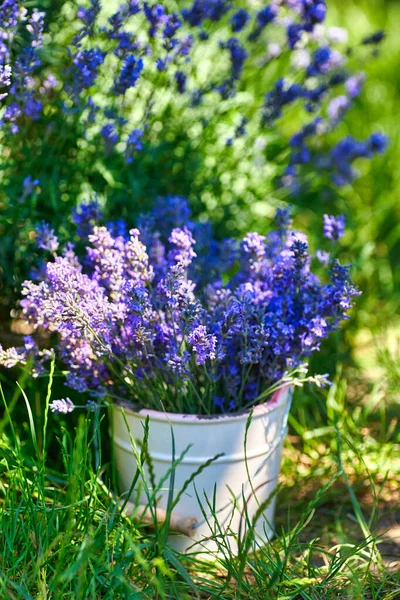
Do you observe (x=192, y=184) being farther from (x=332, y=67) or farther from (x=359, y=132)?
(x=359, y=132)

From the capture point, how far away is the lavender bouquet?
166 cm

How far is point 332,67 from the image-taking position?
2988mm

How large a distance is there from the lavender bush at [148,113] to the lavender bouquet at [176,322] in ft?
1.00

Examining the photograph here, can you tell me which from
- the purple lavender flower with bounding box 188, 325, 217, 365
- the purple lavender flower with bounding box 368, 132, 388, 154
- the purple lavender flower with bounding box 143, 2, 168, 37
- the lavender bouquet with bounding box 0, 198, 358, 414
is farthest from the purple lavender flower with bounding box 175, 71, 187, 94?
the purple lavender flower with bounding box 188, 325, 217, 365

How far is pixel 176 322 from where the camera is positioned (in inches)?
70.3

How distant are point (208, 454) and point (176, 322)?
1.14ft

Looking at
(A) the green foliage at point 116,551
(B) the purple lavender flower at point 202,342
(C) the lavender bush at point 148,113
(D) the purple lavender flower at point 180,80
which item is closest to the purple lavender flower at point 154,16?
(C) the lavender bush at point 148,113

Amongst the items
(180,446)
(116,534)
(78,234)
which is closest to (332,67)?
(78,234)

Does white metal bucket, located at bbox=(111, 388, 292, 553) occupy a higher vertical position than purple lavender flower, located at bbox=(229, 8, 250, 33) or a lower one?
lower

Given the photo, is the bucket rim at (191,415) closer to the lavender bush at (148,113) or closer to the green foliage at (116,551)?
the green foliage at (116,551)

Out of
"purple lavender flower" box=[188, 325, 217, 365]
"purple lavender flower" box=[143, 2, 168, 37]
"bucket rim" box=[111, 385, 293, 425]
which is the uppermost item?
"purple lavender flower" box=[143, 2, 168, 37]

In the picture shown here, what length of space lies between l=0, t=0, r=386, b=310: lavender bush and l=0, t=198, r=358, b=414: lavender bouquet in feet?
1.00

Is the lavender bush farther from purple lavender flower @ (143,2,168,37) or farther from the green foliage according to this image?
the green foliage

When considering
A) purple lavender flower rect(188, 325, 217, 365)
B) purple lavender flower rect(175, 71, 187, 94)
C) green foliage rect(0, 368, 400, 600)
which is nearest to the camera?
green foliage rect(0, 368, 400, 600)
